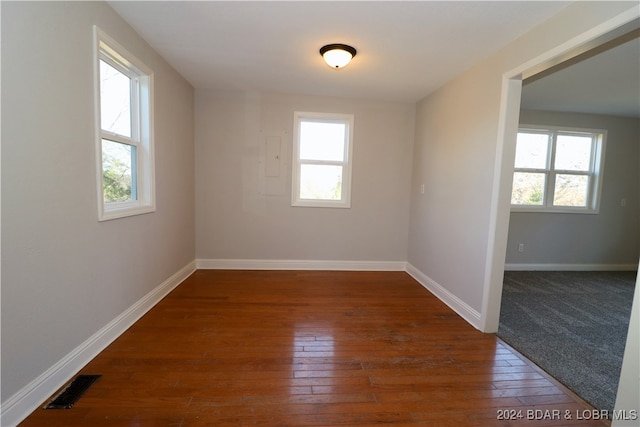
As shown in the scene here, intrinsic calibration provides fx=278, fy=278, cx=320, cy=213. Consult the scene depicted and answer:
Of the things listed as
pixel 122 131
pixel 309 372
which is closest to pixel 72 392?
pixel 309 372

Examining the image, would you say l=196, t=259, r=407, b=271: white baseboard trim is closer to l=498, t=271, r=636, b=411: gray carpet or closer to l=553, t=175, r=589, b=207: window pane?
l=498, t=271, r=636, b=411: gray carpet

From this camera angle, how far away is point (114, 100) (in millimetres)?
2219

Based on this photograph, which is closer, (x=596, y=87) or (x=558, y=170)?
(x=596, y=87)

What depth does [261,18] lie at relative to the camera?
6.68 ft

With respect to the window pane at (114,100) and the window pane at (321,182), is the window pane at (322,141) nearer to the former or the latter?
the window pane at (321,182)

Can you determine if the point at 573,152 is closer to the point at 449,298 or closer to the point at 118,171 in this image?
the point at 449,298

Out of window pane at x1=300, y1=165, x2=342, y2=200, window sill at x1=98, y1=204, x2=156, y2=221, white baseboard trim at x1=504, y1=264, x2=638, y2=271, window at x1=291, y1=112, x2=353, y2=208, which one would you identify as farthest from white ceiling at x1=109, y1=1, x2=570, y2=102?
white baseboard trim at x1=504, y1=264, x2=638, y2=271

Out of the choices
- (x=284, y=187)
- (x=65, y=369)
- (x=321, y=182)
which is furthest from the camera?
(x=321, y=182)

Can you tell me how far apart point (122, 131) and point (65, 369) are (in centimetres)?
176

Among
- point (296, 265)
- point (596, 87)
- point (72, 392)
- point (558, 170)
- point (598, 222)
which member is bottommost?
point (72, 392)

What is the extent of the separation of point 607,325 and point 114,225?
4.42m

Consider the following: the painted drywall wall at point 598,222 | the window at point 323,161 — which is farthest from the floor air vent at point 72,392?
the painted drywall wall at point 598,222

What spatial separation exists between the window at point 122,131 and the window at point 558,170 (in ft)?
16.1

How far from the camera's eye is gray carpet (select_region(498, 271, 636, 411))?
6.21ft
